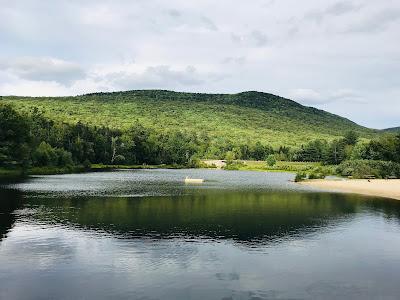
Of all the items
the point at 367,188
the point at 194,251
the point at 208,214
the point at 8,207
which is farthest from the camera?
the point at 367,188

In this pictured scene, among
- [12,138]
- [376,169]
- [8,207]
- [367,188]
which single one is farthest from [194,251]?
[376,169]

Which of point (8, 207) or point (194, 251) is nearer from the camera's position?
point (194, 251)

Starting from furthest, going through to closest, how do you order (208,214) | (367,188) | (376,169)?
(376,169) < (367,188) < (208,214)

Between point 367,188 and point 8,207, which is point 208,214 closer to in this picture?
point 8,207

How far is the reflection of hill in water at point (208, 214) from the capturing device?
4697 cm

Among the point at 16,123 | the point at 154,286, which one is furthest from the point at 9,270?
the point at 16,123

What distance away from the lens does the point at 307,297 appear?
1059 inches

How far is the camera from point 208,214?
59.5 meters

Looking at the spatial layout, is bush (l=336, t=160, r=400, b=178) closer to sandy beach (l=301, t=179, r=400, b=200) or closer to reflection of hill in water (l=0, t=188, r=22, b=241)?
sandy beach (l=301, t=179, r=400, b=200)

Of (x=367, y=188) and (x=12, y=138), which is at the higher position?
(x=12, y=138)

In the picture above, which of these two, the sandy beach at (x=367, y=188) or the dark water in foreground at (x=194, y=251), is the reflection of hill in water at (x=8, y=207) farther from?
the sandy beach at (x=367, y=188)

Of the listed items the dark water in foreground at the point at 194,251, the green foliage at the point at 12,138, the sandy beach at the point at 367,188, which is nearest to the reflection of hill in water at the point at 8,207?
the dark water in foreground at the point at 194,251

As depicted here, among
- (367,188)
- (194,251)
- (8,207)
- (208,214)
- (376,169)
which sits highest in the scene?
(376,169)

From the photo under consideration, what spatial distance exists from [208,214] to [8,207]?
28.9m
